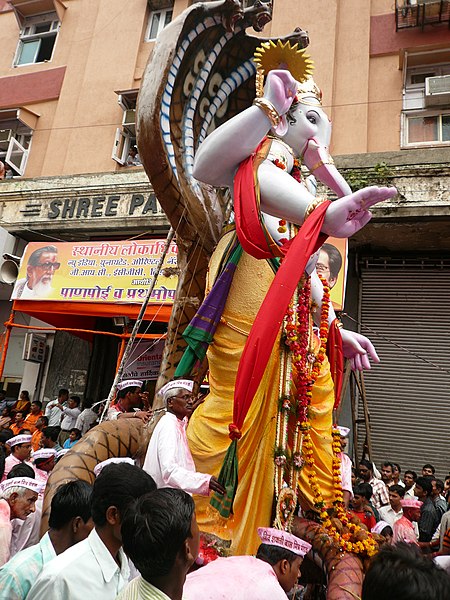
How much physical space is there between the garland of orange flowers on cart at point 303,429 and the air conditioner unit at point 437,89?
7208mm

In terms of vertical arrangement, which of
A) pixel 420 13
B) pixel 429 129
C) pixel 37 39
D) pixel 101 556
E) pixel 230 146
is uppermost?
pixel 37 39

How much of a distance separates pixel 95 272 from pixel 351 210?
260 inches

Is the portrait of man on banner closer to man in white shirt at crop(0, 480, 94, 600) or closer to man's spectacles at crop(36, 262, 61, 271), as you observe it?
man's spectacles at crop(36, 262, 61, 271)

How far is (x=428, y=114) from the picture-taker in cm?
897

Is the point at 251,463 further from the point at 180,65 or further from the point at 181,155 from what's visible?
the point at 180,65

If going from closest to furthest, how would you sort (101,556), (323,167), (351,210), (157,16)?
1. (101,556)
2. (351,210)
3. (323,167)
4. (157,16)

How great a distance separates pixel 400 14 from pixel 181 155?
7652 mm

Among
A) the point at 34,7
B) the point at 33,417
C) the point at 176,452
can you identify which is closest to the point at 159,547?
the point at 176,452

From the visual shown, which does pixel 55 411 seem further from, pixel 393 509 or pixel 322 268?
pixel 393 509

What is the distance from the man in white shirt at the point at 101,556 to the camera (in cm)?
163

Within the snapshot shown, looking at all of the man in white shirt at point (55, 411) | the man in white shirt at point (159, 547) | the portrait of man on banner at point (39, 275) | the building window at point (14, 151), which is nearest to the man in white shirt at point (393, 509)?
the man in white shirt at point (159, 547)

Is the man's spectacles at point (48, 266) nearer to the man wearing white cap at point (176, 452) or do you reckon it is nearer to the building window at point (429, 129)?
the building window at point (429, 129)

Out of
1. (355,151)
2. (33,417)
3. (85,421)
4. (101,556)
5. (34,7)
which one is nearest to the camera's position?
(101,556)

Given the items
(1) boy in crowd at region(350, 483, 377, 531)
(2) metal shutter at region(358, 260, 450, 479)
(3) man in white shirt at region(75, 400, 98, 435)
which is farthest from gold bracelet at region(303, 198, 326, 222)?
(3) man in white shirt at region(75, 400, 98, 435)
